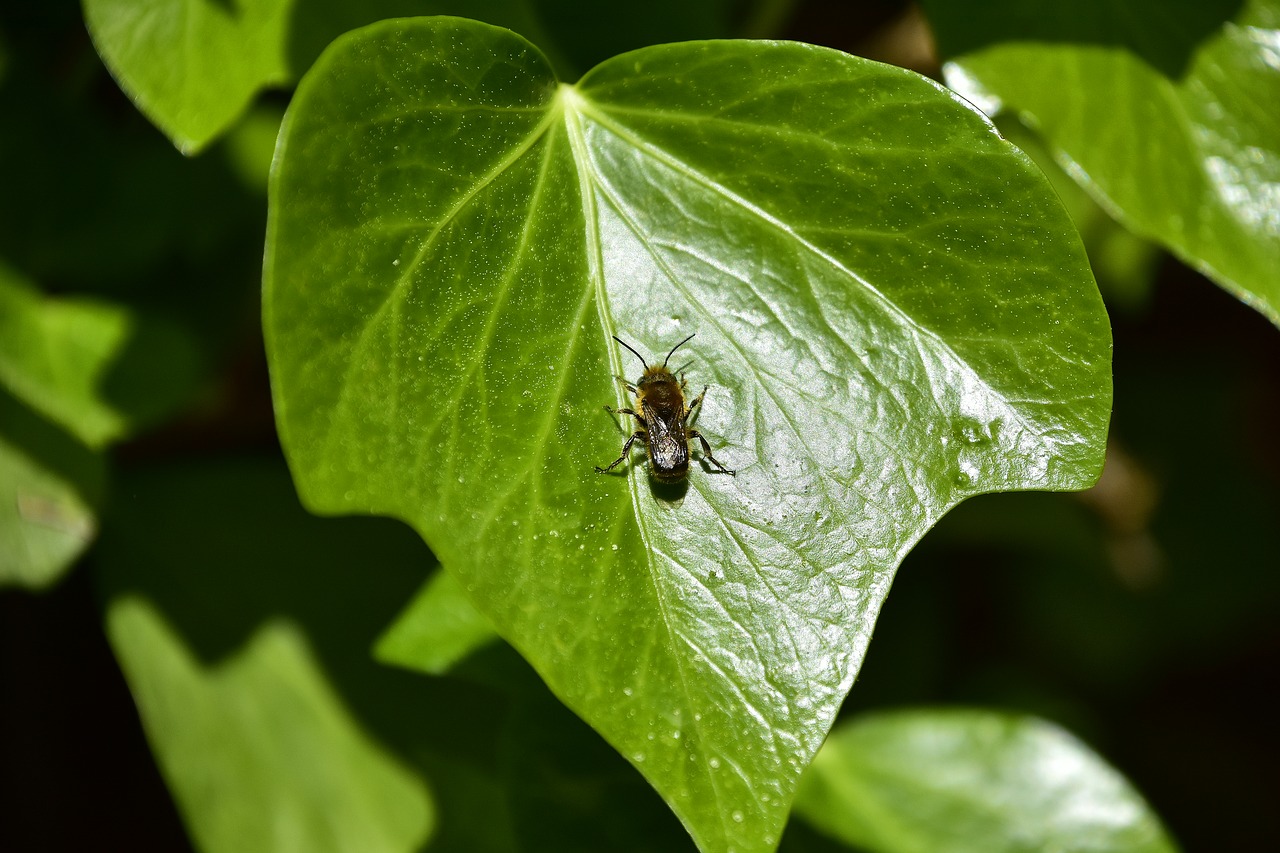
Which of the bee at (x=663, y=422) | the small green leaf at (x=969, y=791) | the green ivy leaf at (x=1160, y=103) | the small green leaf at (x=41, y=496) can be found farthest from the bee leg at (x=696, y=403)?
the small green leaf at (x=41, y=496)

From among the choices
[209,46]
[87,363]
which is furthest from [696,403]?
[87,363]

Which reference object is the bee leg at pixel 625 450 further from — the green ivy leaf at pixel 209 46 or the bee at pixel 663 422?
the green ivy leaf at pixel 209 46

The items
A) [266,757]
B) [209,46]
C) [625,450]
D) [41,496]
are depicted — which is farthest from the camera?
[266,757]

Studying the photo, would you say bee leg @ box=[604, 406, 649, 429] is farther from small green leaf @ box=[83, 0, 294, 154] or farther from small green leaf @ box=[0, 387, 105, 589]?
small green leaf @ box=[0, 387, 105, 589]

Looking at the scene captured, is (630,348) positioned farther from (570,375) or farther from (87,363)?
(87,363)

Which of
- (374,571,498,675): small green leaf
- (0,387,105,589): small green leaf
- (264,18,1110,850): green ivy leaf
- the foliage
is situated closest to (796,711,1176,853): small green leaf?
the foliage

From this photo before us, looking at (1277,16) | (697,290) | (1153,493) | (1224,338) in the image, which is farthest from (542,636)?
(1224,338)
